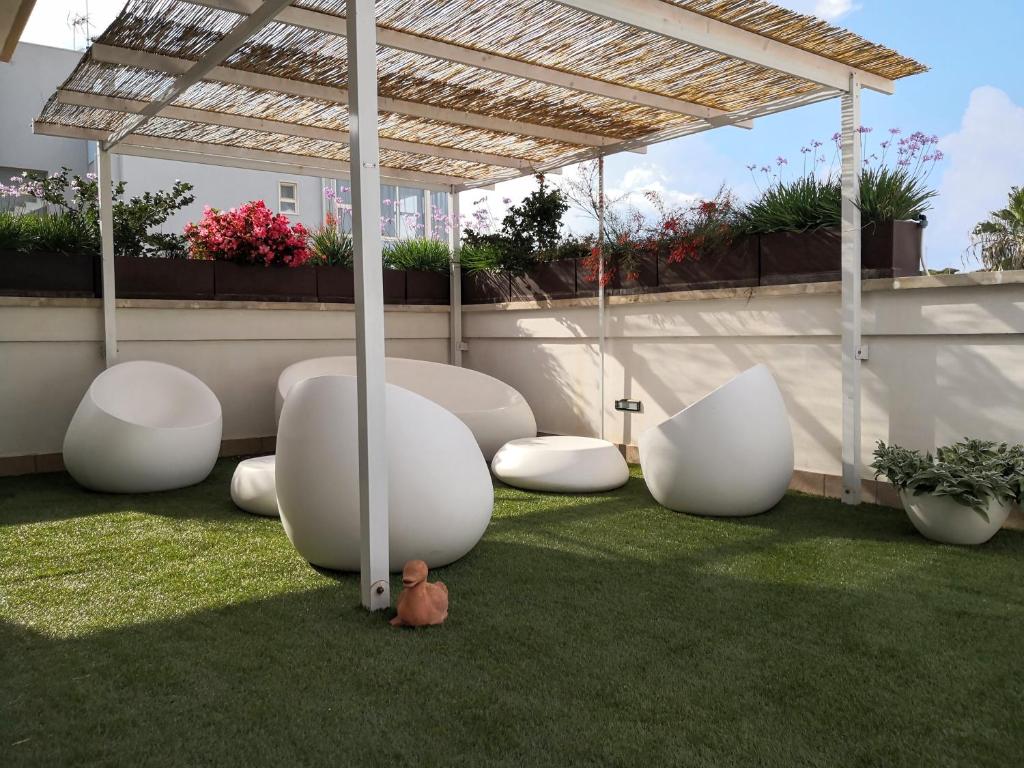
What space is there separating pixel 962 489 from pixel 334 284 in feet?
15.9

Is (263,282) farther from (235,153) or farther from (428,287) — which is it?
(428,287)

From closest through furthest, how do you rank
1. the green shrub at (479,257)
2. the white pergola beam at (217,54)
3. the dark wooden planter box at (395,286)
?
1. the white pergola beam at (217,54)
2. the green shrub at (479,257)
3. the dark wooden planter box at (395,286)

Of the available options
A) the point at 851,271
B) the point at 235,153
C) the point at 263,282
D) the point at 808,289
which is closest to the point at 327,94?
the point at 235,153

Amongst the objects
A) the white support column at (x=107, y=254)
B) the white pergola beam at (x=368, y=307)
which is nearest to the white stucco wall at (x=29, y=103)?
the white support column at (x=107, y=254)

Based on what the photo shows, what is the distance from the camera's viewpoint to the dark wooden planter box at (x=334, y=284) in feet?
21.3

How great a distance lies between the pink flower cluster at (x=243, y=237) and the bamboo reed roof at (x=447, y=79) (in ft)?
1.62

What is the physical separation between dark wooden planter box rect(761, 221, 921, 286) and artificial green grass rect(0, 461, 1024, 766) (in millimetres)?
1408

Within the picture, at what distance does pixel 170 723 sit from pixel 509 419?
145 inches

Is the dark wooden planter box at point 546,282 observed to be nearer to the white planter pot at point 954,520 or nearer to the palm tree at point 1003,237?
the palm tree at point 1003,237

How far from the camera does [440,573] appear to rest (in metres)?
3.10

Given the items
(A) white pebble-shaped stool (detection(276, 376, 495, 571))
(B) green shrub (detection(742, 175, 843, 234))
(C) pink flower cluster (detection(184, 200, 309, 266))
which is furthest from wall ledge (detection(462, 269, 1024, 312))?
(A) white pebble-shaped stool (detection(276, 376, 495, 571))

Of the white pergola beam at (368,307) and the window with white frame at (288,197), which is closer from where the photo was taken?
the white pergola beam at (368,307)

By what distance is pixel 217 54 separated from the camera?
379 centimetres

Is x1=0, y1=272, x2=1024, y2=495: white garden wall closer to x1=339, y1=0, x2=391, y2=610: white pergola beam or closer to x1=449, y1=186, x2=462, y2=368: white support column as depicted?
x1=449, y1=186, x2=462, y2=368: white support column
